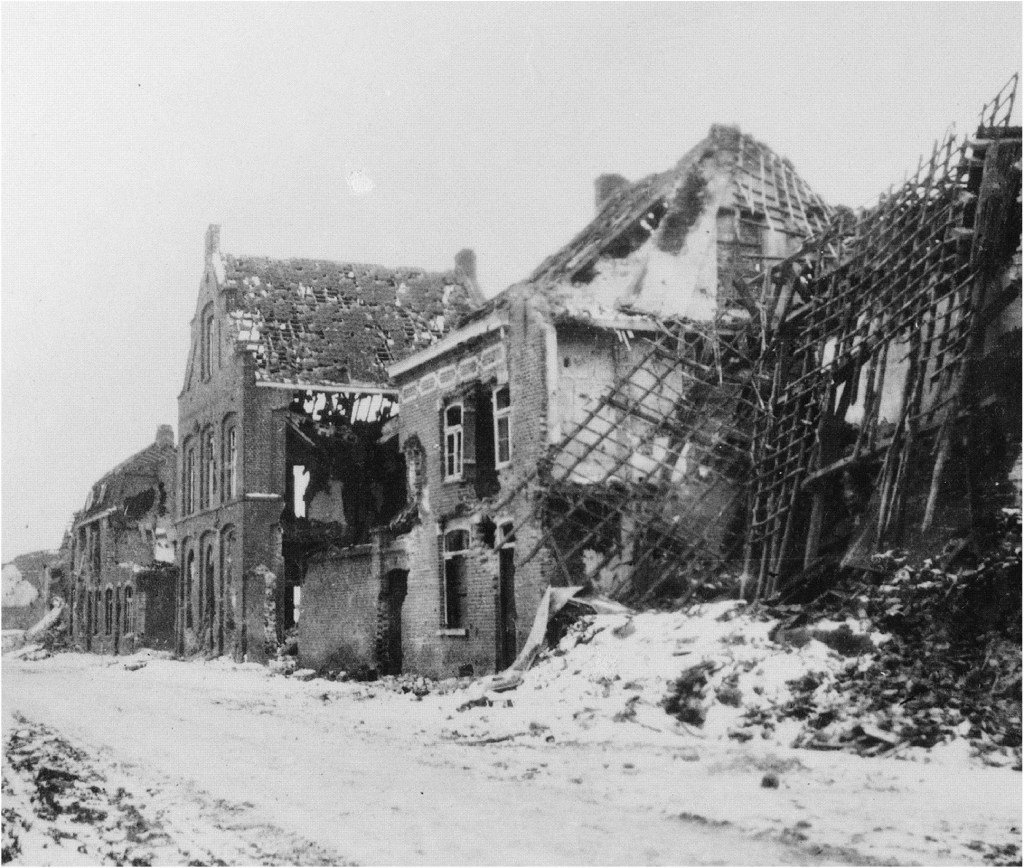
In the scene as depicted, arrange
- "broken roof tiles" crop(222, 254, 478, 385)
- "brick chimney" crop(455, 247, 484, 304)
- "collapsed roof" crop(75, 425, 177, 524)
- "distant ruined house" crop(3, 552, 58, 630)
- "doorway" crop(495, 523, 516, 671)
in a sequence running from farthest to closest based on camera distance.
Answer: "distant ruined house" crop(3, 552, 58, 630) < "collapsed roof" crop(75, 425, 177, 524) < "brick chimney" crop(455, 247, 484, 304) < "broken roof tiles" crop(222, 254, 478, 385) < "doorway" crop(495, 523, 516, 671)

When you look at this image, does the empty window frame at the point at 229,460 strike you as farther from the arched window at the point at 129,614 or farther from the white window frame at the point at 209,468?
the arched window at the point at 129,614

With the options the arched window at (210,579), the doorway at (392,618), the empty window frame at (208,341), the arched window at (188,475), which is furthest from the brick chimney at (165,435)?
the doorway at (392,618)

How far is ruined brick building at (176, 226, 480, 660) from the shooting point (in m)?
30.5

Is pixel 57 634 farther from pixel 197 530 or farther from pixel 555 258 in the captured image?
pixel 555 258

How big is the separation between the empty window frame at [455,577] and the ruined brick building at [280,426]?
619 cm

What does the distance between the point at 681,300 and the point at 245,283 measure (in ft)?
55.4

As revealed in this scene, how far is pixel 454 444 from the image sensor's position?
73.8 ft

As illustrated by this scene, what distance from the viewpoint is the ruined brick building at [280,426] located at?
1201 inches

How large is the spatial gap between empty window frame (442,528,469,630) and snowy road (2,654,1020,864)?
7.04 meters

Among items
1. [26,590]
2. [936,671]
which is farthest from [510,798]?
[26,590]

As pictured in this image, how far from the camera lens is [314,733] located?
13.7 m

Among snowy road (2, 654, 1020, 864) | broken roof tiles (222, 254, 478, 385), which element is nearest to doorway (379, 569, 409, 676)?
broken roof tiles (222, 254, 478, 385)

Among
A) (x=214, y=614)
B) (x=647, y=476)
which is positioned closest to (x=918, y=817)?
(x=647, y=476)

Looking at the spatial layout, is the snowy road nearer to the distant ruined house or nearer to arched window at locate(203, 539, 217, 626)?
arched window at locate(203, 539, 217, 626)
